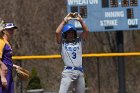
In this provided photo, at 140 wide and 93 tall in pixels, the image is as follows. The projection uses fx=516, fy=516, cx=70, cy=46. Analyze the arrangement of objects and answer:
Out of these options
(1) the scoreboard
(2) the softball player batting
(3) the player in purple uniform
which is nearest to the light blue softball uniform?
(2) the softball player batting

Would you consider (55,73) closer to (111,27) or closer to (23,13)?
(111,27)

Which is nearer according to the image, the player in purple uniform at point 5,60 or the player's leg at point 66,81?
the player in purple uniform at point 5,60

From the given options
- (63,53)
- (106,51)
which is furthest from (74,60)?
(106,51)

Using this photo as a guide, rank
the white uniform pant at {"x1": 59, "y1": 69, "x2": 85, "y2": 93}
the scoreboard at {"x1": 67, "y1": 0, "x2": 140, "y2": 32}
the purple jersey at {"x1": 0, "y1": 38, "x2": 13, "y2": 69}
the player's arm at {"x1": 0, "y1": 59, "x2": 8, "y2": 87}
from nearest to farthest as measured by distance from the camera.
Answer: the player's arm at {"x1": 0, "y1": 59, "x2": 8, "y2": 87} < the purple jersey at {"x1": 0, "y1": 38, "x2": 13, "y2": 69} < the white uniform pant at {"x1": 59, "y1": 69, "x2": 85, "y2": 93} < the scoreboard at {"x1": 67, "y1": 0, "x2": 140, "y2": 32}

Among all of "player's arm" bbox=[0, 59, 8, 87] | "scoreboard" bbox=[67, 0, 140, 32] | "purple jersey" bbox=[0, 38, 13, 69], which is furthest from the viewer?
"scoreboard" bbox=[67, 0, 140, 32]

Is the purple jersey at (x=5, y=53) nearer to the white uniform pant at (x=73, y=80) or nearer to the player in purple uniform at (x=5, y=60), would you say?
the player in purple uniform at (x=5, y=60)

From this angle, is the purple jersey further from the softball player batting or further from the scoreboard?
the scoreboard

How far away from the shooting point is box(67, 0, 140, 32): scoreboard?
12.3 m

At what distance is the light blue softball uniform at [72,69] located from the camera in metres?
8.33

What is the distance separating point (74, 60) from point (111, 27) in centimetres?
412

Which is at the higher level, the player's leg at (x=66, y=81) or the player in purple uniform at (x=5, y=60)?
the player in purple uniform at (x=5, y=60)

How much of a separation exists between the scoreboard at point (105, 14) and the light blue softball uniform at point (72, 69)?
3.91 m

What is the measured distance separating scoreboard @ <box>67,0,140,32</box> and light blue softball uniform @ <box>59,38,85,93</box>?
3908mm

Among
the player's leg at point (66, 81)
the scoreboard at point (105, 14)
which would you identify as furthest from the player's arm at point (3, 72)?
the scoreboard at point (105, 14)
